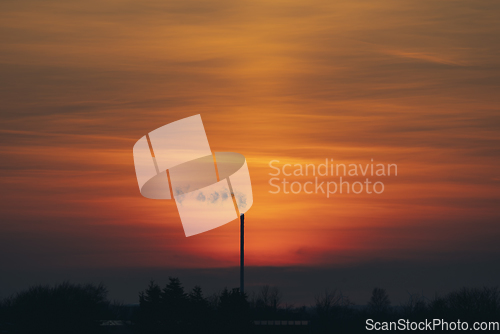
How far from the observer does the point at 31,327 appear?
64312mm

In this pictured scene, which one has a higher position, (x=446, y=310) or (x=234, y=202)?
(x=234, y=202)

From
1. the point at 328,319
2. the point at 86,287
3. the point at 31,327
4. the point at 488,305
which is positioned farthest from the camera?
the point at 328,319

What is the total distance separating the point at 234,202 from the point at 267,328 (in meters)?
15.8

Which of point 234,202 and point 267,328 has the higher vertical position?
point 234,202

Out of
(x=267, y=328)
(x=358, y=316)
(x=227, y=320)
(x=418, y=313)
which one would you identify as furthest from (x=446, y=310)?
(x=227, y=320)

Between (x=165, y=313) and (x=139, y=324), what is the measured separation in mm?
2527

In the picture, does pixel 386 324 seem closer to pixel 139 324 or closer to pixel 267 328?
pixel 267 328

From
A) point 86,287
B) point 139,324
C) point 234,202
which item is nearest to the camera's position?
point 234,202

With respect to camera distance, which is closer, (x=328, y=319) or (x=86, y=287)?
(x=86, y=287)

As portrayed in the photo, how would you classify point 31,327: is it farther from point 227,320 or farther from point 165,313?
point 227,320

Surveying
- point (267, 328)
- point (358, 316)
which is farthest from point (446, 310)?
point (267, 328)

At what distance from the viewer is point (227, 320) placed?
183 ft

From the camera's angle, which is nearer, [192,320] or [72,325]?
[192,320]

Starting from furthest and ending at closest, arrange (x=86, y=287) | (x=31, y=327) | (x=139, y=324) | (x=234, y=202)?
(x=86, y=287) < (x=31, y=327) < (x=139, y=324) < (x=234, y=202)
